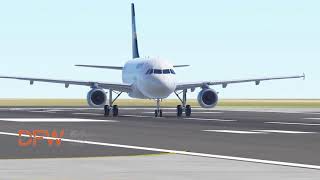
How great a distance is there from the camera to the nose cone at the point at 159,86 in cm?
5816

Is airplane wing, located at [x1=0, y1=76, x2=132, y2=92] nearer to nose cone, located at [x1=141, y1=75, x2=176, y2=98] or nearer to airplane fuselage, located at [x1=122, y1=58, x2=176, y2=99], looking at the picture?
airplane fuselage, located at [x1=122, y1=58, x2=176, y2=99]

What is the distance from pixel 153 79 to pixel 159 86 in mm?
681

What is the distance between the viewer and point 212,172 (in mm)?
17047

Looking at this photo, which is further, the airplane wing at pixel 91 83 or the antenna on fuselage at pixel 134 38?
the antenna on fuselage at pixel 134 38

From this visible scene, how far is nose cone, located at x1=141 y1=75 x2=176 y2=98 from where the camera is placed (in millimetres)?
58156

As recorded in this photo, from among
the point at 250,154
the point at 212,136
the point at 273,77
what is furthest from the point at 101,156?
the point at 273,77

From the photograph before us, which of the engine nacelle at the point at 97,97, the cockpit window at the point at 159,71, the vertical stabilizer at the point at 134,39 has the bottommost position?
the engine nacelle at the point at 97,97

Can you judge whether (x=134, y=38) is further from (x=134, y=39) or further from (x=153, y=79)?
(x=153, y=79)

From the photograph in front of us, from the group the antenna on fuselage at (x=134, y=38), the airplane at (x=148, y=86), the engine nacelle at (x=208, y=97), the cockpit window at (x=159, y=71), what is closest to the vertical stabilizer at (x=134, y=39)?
the antenna on fuselage at (x=134, y=38)

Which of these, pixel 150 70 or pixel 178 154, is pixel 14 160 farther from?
pixel 150 70

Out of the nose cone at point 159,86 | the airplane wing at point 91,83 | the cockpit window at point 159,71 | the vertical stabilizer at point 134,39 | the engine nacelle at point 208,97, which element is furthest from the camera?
the vertical stabilizer at point 134,39

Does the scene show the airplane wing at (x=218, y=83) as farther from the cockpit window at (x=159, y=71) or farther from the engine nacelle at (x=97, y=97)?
the engine nacelle at (x=97, y=97)

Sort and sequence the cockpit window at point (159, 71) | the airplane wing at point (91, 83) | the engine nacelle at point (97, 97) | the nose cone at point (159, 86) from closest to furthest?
the nose cone at point (159, 86) < the cockpit window at point (159, 71) < the engine nacelle at point (97, 97) < the airplane wing at point (91, 83)

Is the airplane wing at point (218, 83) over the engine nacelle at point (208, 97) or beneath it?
over
